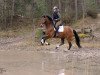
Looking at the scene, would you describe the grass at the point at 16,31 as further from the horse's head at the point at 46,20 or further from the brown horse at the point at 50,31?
the horse's head at the point at 46,20

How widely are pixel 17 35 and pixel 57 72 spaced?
21499 mm

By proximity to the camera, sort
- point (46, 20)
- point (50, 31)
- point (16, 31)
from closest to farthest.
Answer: point (46, 20) < point (50, 31) < point (16, 31)

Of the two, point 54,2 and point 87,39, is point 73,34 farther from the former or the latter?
point 54,2

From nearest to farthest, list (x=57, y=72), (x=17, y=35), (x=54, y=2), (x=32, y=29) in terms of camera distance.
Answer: (x=57, y=72), (x=17, y=35), (x=32, y=29), (x=54, y=2)

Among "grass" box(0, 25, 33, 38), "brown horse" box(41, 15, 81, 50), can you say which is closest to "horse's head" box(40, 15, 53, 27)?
"brown horse" box(41, 15, 81, 50)

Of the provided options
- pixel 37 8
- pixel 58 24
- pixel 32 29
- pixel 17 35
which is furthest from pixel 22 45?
pixel 37 8

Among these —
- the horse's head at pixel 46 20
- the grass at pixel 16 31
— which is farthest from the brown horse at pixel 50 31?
the grass at pixel 16 31

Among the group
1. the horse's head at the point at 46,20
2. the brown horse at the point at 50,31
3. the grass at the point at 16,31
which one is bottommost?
the grass at the point at 16,31

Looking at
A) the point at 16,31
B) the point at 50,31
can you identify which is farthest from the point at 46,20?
the point at 16,31

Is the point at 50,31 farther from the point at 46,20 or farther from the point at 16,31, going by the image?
the point at 16,31

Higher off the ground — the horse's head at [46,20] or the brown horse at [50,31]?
the horse's head at [46,20]

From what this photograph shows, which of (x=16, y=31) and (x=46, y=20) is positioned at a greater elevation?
(x=46, y=20)

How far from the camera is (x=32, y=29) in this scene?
1444 inches

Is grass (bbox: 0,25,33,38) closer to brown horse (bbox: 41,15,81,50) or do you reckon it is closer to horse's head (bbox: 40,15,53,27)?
brown horse (bbox: 41,15,81,50)
